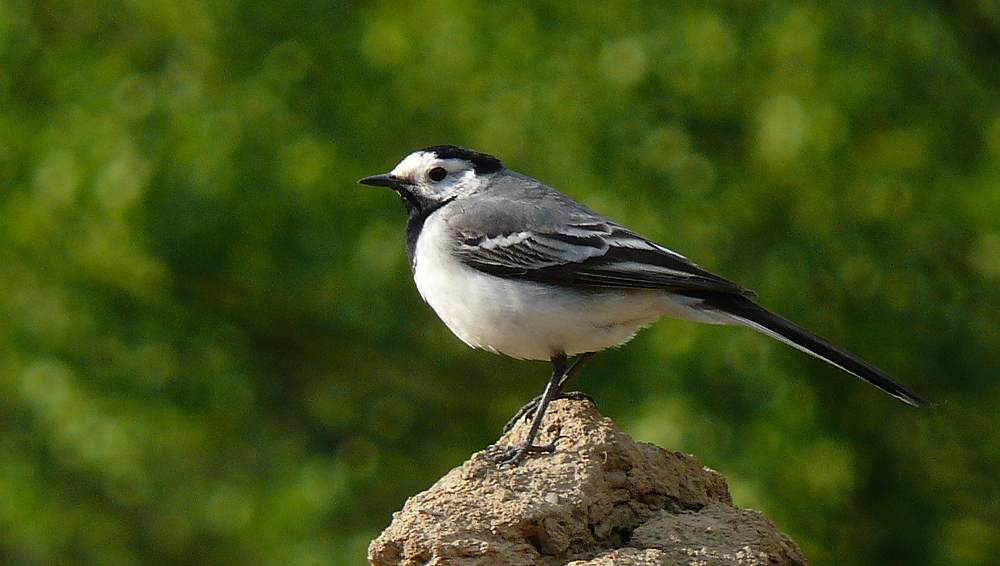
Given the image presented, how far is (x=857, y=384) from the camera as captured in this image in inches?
413

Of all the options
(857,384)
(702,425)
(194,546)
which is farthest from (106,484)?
(857,384)

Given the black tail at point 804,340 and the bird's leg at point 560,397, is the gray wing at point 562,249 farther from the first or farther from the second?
the bird's leg at point 560,397

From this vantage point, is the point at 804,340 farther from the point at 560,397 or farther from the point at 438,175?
the point at 438,175

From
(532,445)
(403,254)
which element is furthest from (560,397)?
(403,254)

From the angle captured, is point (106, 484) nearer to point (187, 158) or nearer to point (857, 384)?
point (187, 158)

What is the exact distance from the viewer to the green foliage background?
33.2 ft

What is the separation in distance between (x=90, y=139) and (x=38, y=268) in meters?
1.44

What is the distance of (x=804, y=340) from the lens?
543 cm

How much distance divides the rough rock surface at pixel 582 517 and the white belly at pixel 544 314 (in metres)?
0.91

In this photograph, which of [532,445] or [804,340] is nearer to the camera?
[532,445]

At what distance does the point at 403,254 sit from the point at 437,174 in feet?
12.9

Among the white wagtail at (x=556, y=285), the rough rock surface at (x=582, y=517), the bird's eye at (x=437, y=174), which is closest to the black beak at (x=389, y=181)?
the bird's eye at (x=437, y=174)

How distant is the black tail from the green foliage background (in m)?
3.65

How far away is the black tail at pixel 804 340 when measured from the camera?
17.1 feet
